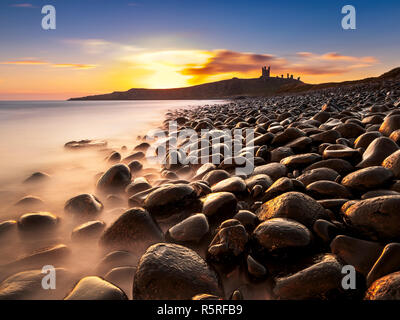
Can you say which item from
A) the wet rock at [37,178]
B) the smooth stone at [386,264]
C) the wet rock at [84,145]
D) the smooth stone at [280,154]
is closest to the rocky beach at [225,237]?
the smooth stone at [386,264]

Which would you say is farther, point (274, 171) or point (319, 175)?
point (274, 171)

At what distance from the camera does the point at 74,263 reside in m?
1.54

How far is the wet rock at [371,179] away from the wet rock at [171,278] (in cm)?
129

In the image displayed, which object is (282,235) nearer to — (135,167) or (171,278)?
(171,278)

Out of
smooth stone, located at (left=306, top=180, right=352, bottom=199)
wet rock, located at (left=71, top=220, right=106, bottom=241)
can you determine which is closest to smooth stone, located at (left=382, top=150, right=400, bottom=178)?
smooth stone, located at (left=306, top=180, right=352, bottom=199)

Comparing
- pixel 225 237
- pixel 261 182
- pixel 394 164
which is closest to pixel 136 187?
pixel 261 182

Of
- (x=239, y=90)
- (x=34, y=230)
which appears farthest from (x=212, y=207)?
(x=239, y=90)

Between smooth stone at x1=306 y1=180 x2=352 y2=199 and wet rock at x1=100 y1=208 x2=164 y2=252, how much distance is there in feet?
3.95

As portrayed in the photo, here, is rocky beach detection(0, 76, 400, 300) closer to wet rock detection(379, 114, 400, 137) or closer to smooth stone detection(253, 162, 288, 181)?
smooth stone detection(253, 162, 288, 181)

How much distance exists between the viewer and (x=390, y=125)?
2893 mm

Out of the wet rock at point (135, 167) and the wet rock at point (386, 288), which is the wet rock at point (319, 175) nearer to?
the wet rock at point (386, 288)

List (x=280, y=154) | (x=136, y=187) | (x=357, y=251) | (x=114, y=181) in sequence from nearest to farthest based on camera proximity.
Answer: (x=357, y=251) < (x=136, y=187) < (x=114, y=181) < (x=280, y=154)

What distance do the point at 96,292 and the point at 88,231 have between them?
0.75 m

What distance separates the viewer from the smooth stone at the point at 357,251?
121cm
